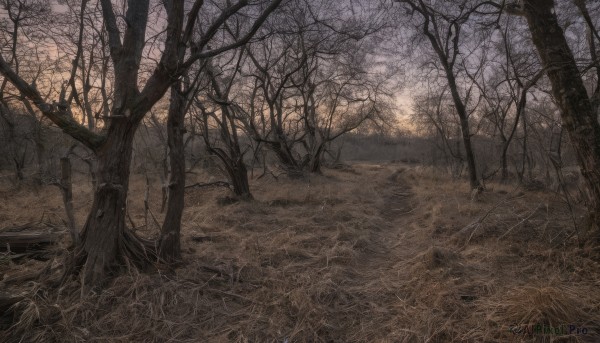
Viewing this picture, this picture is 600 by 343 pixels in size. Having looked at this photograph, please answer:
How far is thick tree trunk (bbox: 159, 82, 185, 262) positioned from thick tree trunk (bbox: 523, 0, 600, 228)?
3.94m

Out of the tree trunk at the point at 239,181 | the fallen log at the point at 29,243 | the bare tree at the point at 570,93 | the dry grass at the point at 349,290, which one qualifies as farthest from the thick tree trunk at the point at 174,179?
the tree trunk at the point at 239,181

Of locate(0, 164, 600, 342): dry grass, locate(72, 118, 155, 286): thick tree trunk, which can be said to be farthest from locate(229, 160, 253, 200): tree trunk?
locate(72, 118, 155, 286): thick tree trunk

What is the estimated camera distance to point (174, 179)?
160 inches

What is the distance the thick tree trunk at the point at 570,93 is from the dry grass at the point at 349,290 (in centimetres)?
70

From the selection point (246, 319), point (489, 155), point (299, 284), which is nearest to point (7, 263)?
point (246, 319)

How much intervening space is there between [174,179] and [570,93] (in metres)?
4.29

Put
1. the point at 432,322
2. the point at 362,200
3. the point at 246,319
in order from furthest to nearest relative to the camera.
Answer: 1. the point at 362,200
2. the point at 246,319
3. the point at 432,322

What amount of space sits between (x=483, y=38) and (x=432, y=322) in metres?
6.50

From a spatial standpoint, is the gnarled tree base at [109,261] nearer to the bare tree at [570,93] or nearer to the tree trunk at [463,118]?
the bare tree at [570,93]

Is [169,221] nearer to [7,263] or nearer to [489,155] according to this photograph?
[7,263]

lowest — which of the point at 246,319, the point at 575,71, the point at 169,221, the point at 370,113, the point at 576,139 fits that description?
the point at 246,319

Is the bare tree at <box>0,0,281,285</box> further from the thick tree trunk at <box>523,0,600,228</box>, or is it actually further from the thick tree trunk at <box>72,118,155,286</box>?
the thick tree trunk at <box>523,0,600,228</box>

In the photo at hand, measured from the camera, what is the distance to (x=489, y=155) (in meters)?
18.8

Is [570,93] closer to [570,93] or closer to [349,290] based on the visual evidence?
[570,93]
